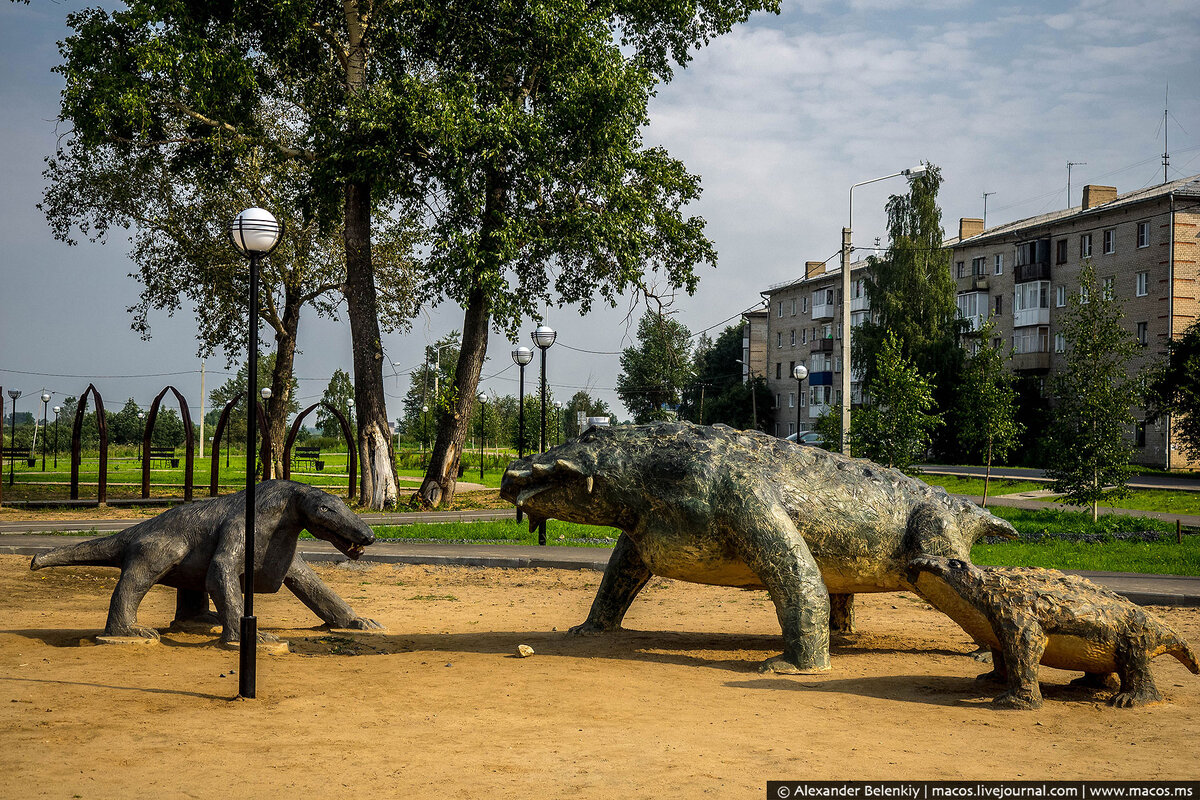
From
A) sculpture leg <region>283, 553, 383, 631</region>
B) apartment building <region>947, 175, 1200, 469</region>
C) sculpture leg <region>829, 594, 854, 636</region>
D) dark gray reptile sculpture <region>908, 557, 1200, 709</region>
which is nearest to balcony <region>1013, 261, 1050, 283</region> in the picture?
apartment building <region>947, 175, 1200, 469</region>

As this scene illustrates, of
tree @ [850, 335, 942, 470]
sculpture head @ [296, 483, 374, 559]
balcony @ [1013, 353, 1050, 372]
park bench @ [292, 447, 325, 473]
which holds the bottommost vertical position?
park bench @ [292, 447, 325, 473]

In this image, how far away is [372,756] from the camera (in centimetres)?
576

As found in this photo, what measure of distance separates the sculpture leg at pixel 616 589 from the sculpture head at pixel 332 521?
2.33m

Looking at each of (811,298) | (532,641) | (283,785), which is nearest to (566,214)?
(532,641)

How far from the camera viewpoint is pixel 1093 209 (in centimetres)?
5016

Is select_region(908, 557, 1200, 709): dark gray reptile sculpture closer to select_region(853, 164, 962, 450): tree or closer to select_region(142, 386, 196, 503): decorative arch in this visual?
select_region(142, 386, 196, 503): decorative arch

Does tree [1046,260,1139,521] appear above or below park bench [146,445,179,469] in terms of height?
above

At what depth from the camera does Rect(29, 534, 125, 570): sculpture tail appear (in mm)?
9508

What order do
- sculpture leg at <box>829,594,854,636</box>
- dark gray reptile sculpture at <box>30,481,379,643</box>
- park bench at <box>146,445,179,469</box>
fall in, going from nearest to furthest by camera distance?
dark gray reptile sculpture at <box>30,481,379,643</box>
sculpture leg at <box>829,594,854,636</box>
park bench at <box>146,445,179,469</box>

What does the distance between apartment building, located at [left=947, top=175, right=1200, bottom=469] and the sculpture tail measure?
126ft

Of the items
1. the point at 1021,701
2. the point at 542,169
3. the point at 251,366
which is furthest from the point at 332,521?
the point at 542,169

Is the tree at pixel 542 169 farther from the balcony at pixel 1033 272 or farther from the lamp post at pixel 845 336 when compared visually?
the balcony at pixel 1033 272

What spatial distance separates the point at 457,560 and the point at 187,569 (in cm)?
725

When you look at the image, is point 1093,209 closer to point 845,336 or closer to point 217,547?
point 845,336
